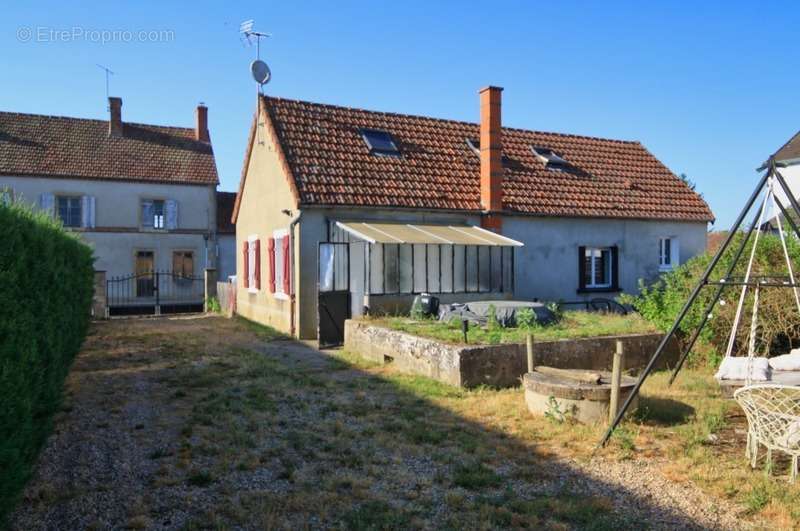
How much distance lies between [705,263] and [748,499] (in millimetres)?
7509

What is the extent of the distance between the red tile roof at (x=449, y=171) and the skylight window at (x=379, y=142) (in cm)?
21

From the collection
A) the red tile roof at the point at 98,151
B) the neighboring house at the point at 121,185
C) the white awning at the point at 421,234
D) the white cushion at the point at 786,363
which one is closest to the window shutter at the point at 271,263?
the white awning at the point at 421,234

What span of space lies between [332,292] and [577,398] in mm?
7568

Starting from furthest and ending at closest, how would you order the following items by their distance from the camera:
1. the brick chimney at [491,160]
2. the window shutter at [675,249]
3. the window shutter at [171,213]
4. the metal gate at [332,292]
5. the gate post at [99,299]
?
the window shutter at [171,213] → the gate post at [99,299] → the window shutter at [675,249] → the brick chimney at [491,160] → the metal gate at [332,292]

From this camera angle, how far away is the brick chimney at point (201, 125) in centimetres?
3180

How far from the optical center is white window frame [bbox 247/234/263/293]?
19.6 metres

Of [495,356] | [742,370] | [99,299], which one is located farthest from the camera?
[99,299]

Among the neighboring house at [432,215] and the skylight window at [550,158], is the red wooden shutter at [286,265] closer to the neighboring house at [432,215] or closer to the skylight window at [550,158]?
the neighboring house at [432,215]

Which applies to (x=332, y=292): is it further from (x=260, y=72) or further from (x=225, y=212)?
(x=225, y=212)

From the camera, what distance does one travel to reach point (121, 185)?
93.7 feet

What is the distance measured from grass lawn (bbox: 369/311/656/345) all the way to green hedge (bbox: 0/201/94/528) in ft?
18.6

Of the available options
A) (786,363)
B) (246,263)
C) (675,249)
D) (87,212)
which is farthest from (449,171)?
(87,212)

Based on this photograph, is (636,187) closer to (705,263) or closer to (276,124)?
(705,263)

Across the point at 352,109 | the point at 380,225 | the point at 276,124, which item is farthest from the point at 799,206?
the point at 352,109
